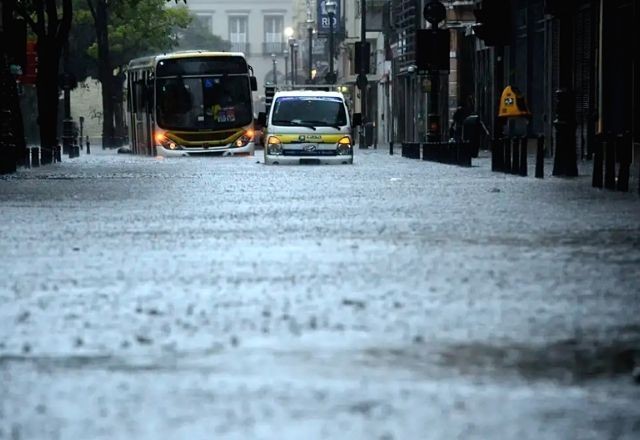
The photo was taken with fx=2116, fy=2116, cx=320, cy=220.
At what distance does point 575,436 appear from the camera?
6062 mm

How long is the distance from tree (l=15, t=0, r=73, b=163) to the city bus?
10.6 feet

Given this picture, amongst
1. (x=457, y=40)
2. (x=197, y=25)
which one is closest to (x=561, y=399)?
(x=457, y=40)

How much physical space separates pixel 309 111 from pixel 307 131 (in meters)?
1.43

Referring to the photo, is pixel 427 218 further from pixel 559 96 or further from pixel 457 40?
pixel 457 40

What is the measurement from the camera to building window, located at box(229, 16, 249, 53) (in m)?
181

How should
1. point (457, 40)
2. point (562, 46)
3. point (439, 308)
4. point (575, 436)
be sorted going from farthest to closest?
point (457, 40) < point (562, 46) < point (439, 308) < point (575, 436)

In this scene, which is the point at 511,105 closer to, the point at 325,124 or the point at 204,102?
the point at 325,124

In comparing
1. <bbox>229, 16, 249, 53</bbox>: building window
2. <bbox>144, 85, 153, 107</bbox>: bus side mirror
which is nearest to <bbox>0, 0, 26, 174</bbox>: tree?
<bbox>144, 85, 153, 107</bbox>: bus side mirror

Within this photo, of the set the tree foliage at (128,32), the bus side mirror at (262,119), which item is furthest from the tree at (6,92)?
the tree foliage at (128,32)

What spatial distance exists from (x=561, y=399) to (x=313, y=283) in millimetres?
4448

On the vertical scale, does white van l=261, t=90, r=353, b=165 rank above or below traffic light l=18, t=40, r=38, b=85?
below

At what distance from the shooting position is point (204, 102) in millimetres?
52438

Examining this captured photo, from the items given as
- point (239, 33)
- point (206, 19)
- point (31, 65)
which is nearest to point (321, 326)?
point (31, 65)

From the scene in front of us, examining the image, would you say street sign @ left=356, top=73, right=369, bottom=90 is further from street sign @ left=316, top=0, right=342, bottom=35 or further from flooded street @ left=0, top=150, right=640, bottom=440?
flooded street @ left=0, top=150, right=640, bottom=440
